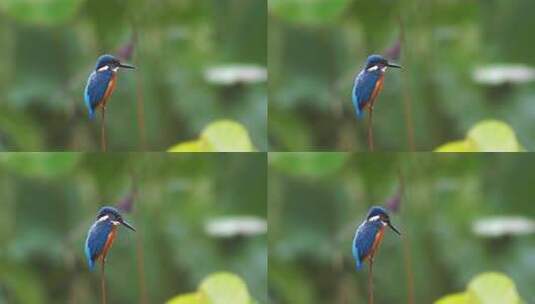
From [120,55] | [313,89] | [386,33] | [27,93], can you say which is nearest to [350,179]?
[313,89]

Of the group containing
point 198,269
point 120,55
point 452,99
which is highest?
point 120,55

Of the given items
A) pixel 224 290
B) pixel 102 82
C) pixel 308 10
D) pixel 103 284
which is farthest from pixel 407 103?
pixel 103 284

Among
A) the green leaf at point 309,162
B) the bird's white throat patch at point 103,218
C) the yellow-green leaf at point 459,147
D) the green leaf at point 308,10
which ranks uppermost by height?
the green leaf at point 308,10

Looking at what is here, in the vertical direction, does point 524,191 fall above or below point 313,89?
below

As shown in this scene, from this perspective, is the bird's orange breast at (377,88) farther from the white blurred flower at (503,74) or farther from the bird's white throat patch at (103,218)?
the bird's white throat patch at (103,218)

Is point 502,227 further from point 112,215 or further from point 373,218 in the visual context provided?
point 112,215

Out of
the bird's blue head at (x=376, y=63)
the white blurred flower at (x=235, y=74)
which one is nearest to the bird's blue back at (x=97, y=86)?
the white blurred flower at (x=235, y=74)

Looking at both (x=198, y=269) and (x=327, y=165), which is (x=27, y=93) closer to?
(x=198, y=269)

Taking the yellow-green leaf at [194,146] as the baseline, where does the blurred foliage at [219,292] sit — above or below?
below
